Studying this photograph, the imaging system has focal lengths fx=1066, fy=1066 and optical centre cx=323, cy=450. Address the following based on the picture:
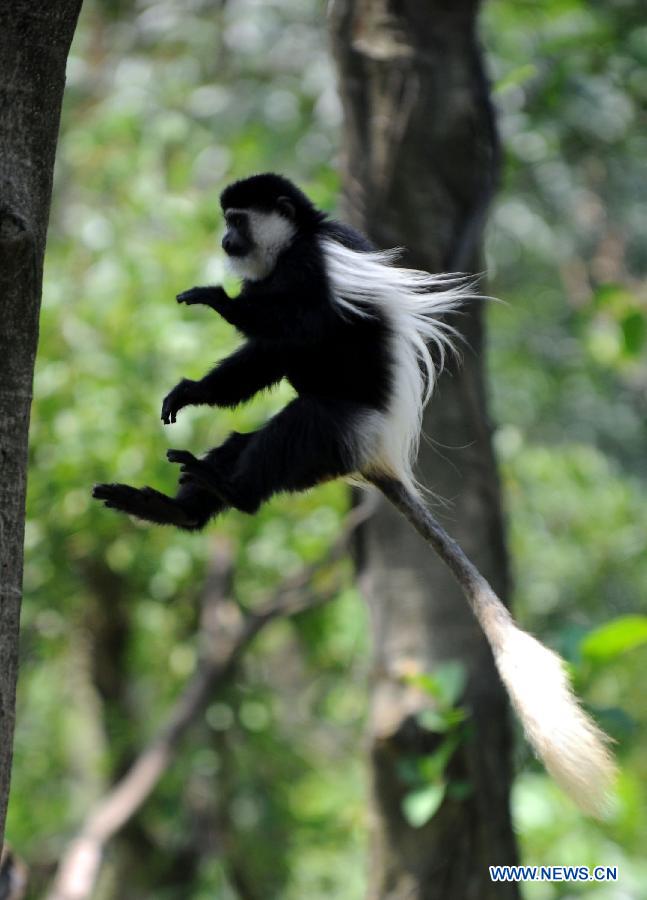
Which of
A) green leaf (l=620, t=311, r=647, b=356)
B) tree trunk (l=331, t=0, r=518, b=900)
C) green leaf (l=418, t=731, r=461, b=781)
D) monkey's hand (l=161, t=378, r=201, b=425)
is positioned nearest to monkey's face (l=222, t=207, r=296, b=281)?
monkey's hand (l=161, t=378, r=201, b=425)

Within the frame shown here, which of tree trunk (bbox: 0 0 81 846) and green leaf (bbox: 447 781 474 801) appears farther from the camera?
green leaf (bbox: 447 781 474 801)

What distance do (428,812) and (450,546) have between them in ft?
3.69

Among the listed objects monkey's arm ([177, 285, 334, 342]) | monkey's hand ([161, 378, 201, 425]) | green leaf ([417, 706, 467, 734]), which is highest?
monkey's arm ([177, 285, 334, 342])

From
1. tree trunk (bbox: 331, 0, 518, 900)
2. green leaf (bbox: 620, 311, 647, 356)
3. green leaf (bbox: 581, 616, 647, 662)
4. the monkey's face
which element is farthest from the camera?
green leaf (bbox: 620, 311, 647, 356)

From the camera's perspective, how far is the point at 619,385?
5219 millimetres

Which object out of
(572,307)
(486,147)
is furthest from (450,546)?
(572,307)

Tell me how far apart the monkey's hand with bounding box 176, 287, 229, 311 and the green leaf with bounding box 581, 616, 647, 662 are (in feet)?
4.01

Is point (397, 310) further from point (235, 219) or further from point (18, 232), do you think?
point (18, 232)

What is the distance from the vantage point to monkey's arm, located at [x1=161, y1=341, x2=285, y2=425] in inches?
66.8

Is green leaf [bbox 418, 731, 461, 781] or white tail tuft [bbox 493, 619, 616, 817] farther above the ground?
white tail tuft [bbox 493, 619, 616, 817]

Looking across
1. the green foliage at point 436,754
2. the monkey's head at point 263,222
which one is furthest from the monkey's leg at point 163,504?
the green foliage at point 436,754

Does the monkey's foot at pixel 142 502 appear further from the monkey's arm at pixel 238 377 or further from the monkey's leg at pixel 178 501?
the monkey's arm at pixel 238 377

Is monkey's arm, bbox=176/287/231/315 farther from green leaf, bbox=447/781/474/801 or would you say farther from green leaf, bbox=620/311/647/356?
green leaf, bbox=620/311/647/356

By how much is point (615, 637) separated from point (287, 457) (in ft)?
3.41
